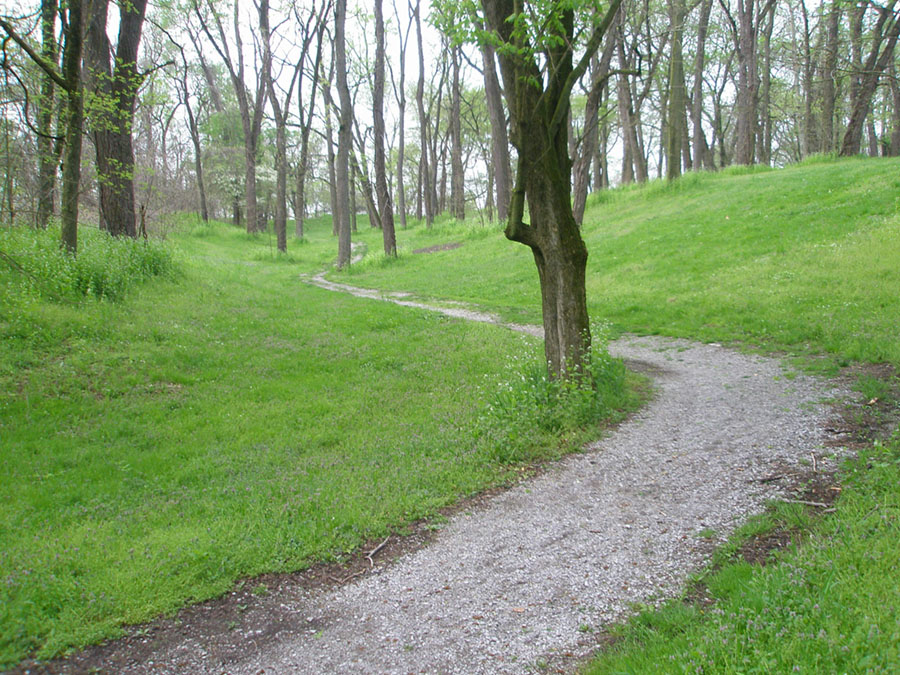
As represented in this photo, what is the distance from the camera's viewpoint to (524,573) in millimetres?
3463

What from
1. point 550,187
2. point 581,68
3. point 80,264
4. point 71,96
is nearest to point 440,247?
point 80,264

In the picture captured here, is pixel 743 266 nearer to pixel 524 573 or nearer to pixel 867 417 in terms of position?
pixel 867 417

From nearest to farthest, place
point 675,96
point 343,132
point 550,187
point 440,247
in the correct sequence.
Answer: point 550,187
point 675,96
point 343,132
point 440,247

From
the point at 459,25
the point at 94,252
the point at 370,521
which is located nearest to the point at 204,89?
the point at 94,252

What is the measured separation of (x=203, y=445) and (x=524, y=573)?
360 cm

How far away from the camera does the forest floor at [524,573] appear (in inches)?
114

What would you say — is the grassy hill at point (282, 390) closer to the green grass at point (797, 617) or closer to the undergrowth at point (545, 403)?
the undergrowth at point (545, 403)

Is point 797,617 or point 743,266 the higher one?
point 743,266

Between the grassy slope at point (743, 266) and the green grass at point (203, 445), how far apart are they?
143 inches

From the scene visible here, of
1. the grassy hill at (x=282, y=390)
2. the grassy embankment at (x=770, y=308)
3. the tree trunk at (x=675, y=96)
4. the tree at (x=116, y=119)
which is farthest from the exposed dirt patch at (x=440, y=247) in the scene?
the tree at (x=116, y=119)

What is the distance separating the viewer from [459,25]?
5887mm

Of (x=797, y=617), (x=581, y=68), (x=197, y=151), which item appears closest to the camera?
(x=797, y=617)

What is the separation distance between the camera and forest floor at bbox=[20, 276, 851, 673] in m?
2.89

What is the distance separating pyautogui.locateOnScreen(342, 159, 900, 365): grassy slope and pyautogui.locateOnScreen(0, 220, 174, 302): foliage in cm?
788
